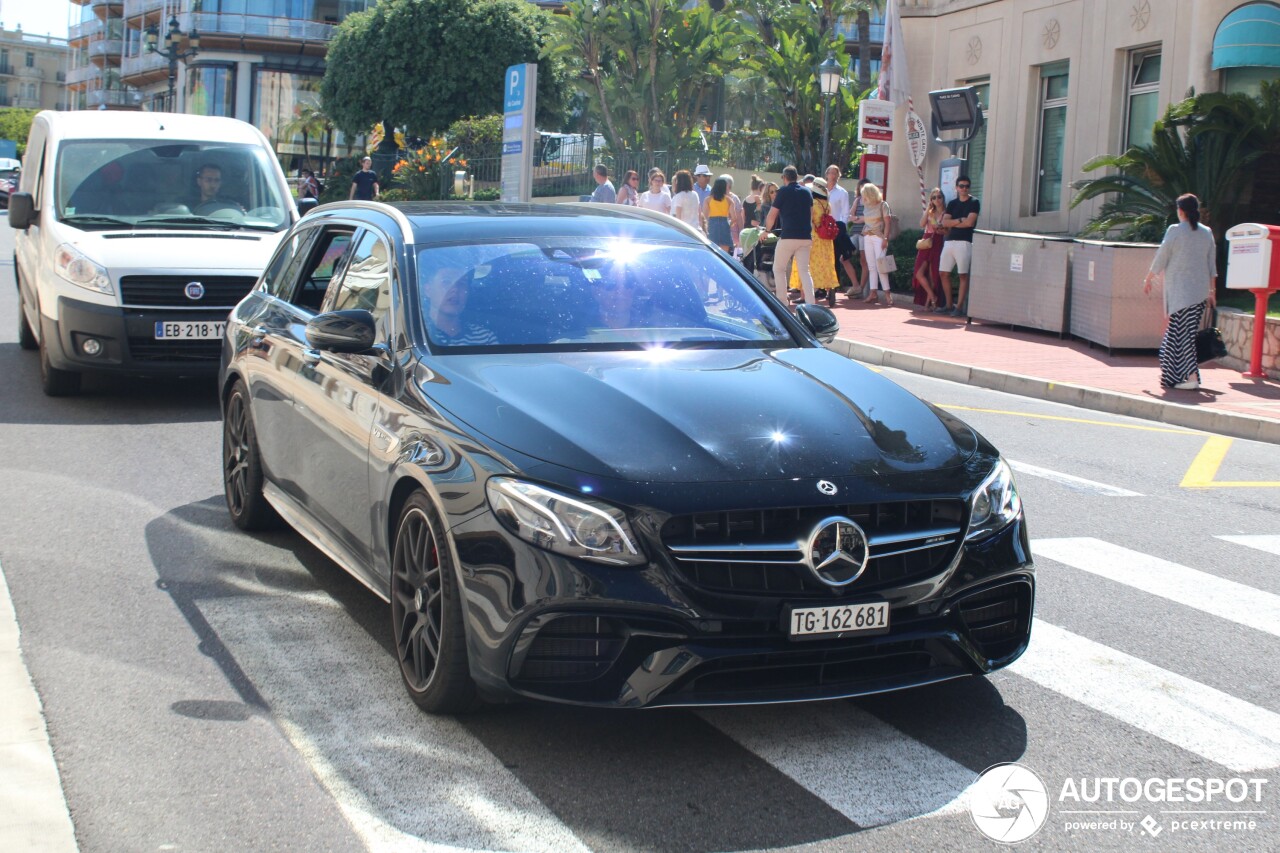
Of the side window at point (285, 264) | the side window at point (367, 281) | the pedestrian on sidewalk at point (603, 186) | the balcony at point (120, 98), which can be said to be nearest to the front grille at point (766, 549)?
the side window at point (367, 281)

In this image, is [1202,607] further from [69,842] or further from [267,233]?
[267,233]

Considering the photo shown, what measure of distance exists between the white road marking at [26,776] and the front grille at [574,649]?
1.22 meters

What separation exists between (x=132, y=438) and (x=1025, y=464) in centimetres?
570

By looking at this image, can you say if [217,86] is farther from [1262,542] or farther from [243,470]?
[1262,542]

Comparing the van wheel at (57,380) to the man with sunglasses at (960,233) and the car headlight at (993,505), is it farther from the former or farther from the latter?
the man with sunglasses at (960,233)

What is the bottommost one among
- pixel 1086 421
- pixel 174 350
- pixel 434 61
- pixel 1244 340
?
pixel 1086 421

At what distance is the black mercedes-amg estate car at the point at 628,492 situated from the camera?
3.94m

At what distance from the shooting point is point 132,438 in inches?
369

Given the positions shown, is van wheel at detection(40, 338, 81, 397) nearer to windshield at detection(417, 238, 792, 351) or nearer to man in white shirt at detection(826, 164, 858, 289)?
windshield at detection(417, 238, 792, 351)

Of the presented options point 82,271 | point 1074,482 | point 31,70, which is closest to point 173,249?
point 82,271

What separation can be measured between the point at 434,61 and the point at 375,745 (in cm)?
5772

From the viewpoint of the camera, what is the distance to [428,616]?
14.5 ft

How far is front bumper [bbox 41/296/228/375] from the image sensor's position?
1014cm

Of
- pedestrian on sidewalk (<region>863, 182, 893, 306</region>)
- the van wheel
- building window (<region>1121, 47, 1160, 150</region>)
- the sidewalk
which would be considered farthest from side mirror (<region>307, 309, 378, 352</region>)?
building window (<region>1121, 47, 1160, 150</region>)
